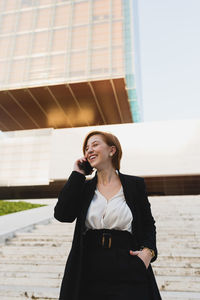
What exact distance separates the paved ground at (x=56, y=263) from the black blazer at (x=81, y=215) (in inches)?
65.9

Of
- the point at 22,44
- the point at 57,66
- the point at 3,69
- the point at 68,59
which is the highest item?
the point at 22,44

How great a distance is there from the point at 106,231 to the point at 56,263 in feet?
9.26

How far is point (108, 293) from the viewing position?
4.09 ft

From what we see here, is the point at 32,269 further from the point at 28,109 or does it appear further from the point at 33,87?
the point at 28,109

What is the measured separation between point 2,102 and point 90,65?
Result: 394 inches

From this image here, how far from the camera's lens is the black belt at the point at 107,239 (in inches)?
53.4

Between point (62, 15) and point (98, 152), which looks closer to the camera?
point (98, 152)

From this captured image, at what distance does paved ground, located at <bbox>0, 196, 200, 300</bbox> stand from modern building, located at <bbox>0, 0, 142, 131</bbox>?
16927mm

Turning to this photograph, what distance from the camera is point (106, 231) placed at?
1.40 meters

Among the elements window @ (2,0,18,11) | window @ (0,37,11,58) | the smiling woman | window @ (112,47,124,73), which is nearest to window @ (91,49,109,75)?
window @ (112,47,124,73)

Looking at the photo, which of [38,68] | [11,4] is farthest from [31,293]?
[11,4]

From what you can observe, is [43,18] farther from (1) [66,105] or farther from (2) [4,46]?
(1) [66,105]

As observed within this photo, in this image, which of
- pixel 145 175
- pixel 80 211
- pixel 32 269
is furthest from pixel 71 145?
pixel 80 211

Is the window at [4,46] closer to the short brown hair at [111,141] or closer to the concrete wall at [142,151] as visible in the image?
the concrete wall at [142,151]
